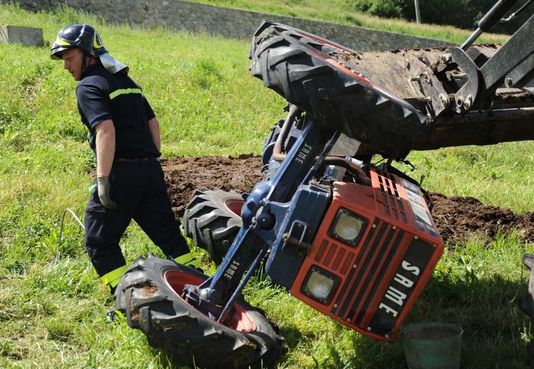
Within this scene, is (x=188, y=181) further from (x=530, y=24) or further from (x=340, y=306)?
(x=530, y=24)

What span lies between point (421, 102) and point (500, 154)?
22.3 feet

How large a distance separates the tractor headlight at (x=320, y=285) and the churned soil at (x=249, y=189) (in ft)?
9.12

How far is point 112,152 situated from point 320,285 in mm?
1762

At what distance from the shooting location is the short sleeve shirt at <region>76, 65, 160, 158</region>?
475cm

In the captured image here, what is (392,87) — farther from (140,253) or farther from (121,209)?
(140,253)

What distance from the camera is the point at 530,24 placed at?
323 cm

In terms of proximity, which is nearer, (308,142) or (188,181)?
(308,142)

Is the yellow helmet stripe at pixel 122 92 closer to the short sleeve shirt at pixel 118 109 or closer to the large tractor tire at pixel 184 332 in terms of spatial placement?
the short sleeve shirt at pixel 118 109

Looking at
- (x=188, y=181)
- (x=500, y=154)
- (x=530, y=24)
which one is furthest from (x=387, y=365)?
(x=500, y=154)

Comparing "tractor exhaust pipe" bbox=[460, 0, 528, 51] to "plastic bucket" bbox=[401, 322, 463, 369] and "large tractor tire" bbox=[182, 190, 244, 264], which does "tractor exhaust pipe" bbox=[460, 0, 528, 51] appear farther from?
"large tractor tire" bbox=[182, 190, 244, 264]

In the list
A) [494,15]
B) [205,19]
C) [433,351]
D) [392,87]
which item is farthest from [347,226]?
[205,19]

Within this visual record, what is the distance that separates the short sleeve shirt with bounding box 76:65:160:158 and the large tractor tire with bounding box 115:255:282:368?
3.59ft

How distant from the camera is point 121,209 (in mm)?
4852

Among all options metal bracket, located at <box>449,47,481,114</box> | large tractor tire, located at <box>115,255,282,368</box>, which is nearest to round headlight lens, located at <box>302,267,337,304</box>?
large tractor tire, located at <box>115,255,282,368</box>
